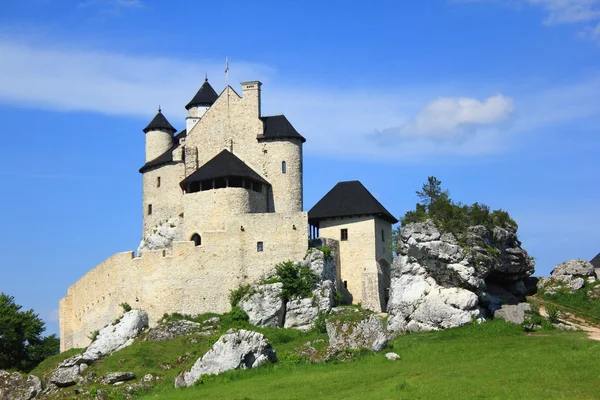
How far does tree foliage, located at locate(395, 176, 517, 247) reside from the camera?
5175 centimetres

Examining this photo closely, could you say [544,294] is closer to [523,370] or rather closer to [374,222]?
[374,222]

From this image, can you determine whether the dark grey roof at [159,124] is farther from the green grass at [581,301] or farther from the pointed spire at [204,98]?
the green grass at [581,301]

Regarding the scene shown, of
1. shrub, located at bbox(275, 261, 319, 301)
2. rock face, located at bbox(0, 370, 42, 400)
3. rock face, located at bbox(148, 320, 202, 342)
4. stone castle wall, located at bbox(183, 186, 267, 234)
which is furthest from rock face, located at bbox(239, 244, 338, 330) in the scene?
rock face, located at bbox(0, 370, 42, 400)

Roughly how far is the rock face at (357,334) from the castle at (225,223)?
16.9 meters

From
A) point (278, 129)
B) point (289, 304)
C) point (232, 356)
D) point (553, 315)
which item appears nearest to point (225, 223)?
point (289, 304)

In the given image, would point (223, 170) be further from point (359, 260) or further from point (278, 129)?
point (359, 260)

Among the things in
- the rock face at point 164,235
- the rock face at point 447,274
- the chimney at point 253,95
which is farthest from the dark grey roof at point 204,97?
the rock face at point 447,274

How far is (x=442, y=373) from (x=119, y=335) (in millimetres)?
30126

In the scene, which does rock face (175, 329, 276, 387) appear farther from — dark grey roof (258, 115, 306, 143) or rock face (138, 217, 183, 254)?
dark grey roof (258, 115, 306, 143)

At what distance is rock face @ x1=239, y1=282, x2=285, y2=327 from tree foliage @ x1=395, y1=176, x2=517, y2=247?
425 inches

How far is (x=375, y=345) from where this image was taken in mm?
43688

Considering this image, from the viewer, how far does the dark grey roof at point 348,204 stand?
6431 cm

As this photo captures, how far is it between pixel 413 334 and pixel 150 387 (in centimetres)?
1381

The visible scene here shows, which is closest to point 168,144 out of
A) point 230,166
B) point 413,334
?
point 230,166
